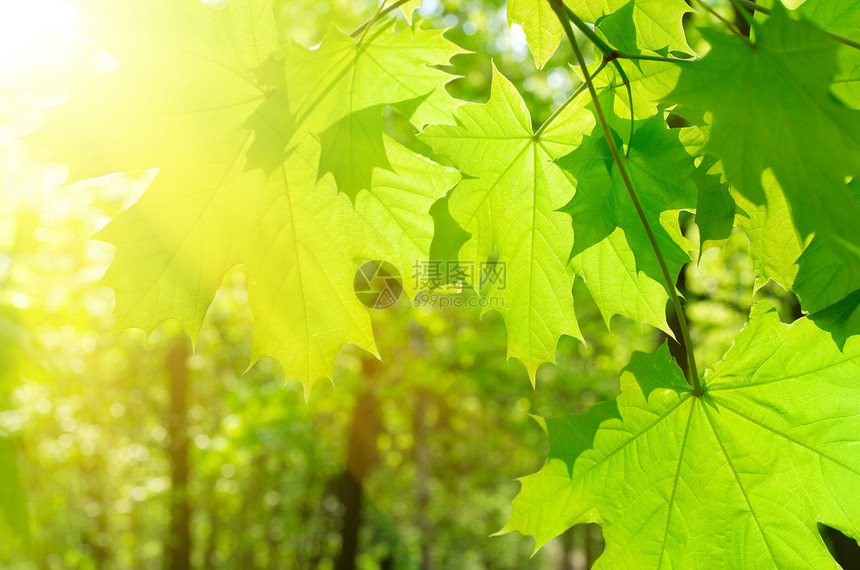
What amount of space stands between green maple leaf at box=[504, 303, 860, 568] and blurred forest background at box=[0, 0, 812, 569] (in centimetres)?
83

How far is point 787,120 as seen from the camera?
61 centimetres

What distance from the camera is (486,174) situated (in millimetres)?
995

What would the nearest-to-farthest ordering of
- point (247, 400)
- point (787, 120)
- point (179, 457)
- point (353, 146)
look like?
point (787, 120), point (353, 146), point (247, 400), point (179, 457)

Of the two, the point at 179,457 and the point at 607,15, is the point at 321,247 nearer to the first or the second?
the point at 607,15

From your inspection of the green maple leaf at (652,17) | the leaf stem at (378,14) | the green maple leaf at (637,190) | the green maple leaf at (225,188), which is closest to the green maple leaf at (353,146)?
the green maple leaf at (225,188)

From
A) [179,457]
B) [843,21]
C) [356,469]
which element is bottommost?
[356,469]

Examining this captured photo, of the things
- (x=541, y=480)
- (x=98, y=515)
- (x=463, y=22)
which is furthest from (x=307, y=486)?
(x=541, y=480)

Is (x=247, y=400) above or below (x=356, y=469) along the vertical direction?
above

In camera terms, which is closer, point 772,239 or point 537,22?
point 772,239

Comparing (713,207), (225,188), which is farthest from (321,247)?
(713,207)

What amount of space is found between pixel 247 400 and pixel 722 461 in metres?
8.03

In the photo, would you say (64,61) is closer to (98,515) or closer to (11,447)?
(11,447)

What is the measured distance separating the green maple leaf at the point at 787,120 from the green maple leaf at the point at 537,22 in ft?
1.41

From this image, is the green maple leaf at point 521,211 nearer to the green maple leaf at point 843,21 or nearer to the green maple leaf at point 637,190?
the green maple leaf at point 637,190
